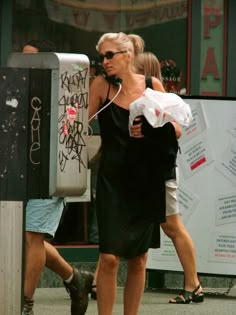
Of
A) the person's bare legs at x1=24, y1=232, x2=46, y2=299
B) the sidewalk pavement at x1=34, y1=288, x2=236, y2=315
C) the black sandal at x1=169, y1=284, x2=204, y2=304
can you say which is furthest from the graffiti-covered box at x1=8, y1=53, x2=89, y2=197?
the black sandal at x1=169, y1=284, x2=204, y2=304

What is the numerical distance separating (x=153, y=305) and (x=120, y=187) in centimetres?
232

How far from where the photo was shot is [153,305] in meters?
8.99

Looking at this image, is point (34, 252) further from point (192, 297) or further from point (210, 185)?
point (210, 185)

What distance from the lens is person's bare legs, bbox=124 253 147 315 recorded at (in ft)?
22.9

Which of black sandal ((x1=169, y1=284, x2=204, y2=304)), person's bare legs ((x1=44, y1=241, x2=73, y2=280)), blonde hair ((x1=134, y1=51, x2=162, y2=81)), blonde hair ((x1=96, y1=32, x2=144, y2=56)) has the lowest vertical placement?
black sandal ((x1=169, y1=284, x2=204, y2=304))

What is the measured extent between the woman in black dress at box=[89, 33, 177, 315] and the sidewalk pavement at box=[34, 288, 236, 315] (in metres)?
1.55

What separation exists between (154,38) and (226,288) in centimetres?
226

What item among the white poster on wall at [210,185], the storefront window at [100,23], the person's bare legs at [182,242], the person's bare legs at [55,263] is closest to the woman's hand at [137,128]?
the person's bare legs at [55,263]

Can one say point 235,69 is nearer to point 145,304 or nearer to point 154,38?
point 154,38

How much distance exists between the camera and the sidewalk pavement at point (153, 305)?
8.58m

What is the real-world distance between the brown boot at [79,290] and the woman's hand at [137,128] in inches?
61.4

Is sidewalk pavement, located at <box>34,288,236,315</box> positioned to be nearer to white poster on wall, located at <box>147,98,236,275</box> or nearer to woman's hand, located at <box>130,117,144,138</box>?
white poster on wall, located at <box>147,98,236,275</box>

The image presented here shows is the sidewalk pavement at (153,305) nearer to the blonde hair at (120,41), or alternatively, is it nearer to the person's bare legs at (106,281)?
the person's bare legs at (106,281)

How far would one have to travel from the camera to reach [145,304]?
9.03 m
